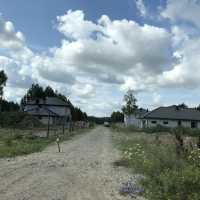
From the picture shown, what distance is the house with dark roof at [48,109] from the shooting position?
76688mm

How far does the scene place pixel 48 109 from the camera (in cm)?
7769

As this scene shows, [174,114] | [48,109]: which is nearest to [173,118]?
[174,114]

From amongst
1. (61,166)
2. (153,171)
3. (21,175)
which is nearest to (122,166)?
(61,166)

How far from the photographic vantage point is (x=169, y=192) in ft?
24.5

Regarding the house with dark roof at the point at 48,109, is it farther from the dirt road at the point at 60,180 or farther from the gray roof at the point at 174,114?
the dirt road at the point at 60,180

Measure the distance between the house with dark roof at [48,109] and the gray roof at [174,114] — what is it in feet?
64.0

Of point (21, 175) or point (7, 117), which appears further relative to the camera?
point (7, 117)

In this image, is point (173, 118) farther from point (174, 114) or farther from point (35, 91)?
point (35, 91)

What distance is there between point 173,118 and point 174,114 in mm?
1151

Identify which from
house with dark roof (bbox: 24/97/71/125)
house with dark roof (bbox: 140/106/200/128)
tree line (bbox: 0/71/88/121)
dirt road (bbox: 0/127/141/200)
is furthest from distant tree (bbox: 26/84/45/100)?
dirt road (bbox: 0/127/141/200)

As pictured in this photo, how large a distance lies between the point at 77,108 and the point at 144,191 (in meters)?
114

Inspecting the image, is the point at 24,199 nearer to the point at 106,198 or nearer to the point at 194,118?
the point at 106,198

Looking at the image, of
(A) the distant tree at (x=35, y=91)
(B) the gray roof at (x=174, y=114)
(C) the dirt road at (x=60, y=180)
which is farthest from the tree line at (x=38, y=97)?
(C) the dirt road at (x=60, y=180)

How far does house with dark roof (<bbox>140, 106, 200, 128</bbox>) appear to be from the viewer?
7131cm
